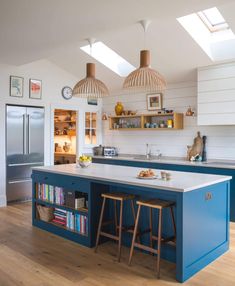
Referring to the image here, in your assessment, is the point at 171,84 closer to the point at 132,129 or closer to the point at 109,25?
the point at 132,129

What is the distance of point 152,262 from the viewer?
3.09 metres

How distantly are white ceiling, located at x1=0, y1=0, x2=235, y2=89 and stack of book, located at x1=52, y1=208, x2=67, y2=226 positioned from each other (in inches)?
91.4

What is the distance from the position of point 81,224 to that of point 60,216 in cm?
46

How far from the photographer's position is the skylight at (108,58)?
5617 mm

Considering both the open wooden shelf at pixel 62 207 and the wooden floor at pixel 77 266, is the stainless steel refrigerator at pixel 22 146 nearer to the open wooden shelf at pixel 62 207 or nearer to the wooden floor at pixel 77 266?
the open wooden shelf at pixel 62 207

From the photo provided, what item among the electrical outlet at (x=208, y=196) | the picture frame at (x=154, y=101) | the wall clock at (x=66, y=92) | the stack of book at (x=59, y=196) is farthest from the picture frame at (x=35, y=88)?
the electrical outlet at (x=208, y=196)

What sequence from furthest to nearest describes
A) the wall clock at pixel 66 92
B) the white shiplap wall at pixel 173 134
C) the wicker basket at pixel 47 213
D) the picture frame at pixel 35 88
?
1. the wall clock at pixel 66 92
2. the picture frame at pixel 35 88
3. the white shiplap wall at pixel 173 134
4. the wicker basket at pixel 47 213

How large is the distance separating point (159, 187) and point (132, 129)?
357 centimetres

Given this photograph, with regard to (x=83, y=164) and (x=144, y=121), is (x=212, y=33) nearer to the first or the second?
(x=144, y=121)

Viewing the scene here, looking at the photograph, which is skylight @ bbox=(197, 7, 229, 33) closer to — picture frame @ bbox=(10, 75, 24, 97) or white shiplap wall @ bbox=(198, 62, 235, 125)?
white shiplap wall @ bbox=(198, 62, 235, 125)

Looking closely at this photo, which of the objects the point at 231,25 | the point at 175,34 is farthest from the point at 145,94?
the point at 231,25

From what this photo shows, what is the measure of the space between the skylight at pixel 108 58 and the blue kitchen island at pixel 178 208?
8.71 ft

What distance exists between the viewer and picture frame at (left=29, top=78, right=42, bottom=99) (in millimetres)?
5840

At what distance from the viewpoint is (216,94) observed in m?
4.78
